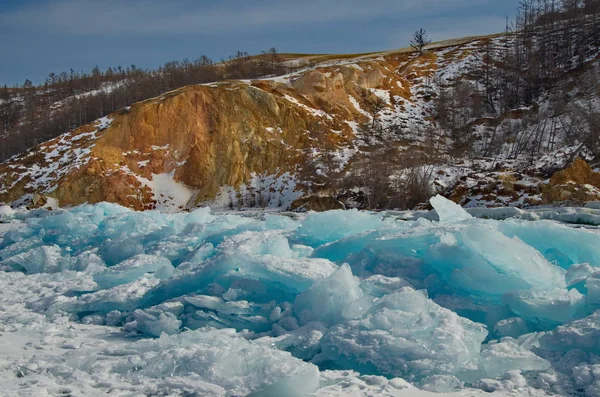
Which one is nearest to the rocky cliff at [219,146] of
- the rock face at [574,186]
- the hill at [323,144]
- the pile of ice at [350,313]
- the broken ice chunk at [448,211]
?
the hill at [323,144]

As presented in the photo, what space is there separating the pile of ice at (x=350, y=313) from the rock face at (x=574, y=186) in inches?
445

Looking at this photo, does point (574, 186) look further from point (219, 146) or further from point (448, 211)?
point (219, 146)

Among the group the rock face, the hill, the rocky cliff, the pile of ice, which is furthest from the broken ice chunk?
the rocky cliff

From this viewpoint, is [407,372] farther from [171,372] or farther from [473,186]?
[473,186]

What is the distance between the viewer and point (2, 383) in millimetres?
4328

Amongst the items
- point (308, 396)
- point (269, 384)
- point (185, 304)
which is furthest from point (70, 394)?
point (185, 304)

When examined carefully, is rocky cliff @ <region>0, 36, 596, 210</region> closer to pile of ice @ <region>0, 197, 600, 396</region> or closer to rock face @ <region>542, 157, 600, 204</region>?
rock face @ <region>542, 157, 600, 204</region>

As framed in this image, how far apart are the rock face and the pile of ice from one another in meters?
11.3

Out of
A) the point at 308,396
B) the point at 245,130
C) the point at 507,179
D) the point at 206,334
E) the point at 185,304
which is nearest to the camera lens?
the point at 308,396

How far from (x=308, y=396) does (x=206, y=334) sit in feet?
5.68

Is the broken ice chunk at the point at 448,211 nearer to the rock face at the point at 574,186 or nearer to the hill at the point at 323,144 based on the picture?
the rock face at the point at 574,186

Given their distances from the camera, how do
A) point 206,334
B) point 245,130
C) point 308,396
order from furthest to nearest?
point 245,130, point 206,334, point 308,396

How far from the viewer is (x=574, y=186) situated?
19.2 m

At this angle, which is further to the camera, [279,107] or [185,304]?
[279,107]
